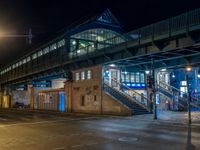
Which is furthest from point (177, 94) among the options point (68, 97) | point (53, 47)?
point (53, 47)

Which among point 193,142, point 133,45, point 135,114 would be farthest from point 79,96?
point 193,142

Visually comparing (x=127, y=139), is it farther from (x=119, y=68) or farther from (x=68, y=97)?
(x=68, y=97)

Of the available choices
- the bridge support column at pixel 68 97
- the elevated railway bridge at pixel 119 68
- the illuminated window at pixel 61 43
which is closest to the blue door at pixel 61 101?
the elevated railway bridge at pixel 119 68

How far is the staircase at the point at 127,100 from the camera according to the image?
1230 inches

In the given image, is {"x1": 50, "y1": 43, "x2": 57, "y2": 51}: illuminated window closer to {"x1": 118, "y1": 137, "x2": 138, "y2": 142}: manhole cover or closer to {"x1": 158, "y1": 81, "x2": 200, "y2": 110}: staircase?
{"x1": 158, "y1": 81, "x2": 200, "y2": 110}: staircase

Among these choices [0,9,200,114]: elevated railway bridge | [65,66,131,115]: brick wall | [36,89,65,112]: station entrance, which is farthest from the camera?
[36,89,65,112]: station entrance

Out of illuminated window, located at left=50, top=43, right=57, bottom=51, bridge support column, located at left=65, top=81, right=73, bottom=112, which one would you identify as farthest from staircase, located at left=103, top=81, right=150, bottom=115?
illuminated window, located at left=50, top=43, right=57, bottom=51

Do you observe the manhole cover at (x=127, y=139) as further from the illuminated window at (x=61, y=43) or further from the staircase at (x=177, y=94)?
the illuminated window at (x=61, y=43)

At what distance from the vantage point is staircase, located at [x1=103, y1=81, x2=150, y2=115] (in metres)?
31.2

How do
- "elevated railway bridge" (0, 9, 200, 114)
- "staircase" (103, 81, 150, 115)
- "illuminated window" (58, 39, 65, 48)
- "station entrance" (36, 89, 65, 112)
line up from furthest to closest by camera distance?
"illuminated window" (58, 39, 65, 48) → "station entrance" (36, 89, 65, 112) → "staircase" (103, 81, 150, 115) → "elevated railway bridge" (0, 9, 200, 114)

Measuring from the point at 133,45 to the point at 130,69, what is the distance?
12894mm

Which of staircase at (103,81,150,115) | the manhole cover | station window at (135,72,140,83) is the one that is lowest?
the manhole cover

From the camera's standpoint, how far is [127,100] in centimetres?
3325

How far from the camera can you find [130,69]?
40.1 m
